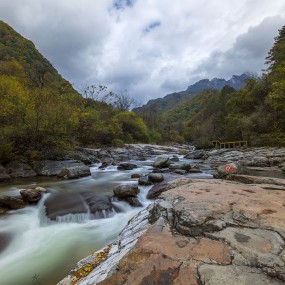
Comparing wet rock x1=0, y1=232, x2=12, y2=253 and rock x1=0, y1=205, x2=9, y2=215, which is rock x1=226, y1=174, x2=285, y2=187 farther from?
rock x1=0, y1=205, x2=9, y2=215

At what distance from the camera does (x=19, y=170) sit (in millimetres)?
15695

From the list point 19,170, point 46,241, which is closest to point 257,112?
point 19,170

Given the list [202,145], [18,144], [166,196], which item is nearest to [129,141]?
[202,145]

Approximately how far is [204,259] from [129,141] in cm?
4084

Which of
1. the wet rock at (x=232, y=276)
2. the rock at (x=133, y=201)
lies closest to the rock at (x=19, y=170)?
the rock at (x=133, y=201)

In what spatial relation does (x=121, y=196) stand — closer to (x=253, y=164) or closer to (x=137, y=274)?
(x=137, y=274)

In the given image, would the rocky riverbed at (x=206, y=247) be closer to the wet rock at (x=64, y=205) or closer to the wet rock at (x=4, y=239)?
the wet rock at (x=4, y=239)

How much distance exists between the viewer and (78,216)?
27.1ft

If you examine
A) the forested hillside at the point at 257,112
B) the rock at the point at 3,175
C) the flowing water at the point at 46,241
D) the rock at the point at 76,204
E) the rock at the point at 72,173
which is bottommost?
the flowing water at the point at 46,241

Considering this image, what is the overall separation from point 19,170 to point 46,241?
33.5 feet

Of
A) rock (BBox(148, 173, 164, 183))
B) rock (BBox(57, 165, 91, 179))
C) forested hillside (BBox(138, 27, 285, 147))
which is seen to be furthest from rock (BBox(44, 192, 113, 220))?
forested hillside (BBox(138, 27, 285, 147))

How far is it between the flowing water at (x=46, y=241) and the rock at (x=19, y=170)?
22.3ft

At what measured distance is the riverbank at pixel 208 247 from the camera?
2.13 meters

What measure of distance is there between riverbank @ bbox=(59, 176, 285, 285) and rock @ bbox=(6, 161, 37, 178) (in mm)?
13458
